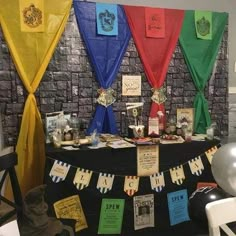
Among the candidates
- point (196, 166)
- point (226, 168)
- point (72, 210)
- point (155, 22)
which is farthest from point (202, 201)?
point (155, 22)

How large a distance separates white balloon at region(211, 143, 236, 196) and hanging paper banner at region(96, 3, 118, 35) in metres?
1.52

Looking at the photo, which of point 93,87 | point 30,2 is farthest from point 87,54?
point 30,2

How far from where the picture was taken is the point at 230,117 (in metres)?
3.48

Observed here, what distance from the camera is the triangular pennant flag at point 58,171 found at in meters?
2.42

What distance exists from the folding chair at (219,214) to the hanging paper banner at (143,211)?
116 centimetres

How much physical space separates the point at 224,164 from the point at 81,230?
4.36 feet

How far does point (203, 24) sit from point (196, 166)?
1.35 m

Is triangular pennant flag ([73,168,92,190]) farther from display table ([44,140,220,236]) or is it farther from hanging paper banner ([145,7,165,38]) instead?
hanging paper banner ([145,7,165,38])

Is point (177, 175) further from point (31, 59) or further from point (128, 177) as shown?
point (31, 59)

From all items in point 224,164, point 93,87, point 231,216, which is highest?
point 93,87

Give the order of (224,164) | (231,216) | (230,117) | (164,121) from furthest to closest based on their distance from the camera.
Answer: (230,117), (164,121), (224,164), (231,216)

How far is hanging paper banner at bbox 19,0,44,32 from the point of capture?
2.59 m

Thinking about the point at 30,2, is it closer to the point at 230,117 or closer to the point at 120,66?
the point at 120,66

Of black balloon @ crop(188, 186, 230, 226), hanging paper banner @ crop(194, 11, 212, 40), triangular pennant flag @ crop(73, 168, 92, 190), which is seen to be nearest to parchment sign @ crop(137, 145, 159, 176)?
triangular pennant flag @ crop(73, 168, 92, 190)
